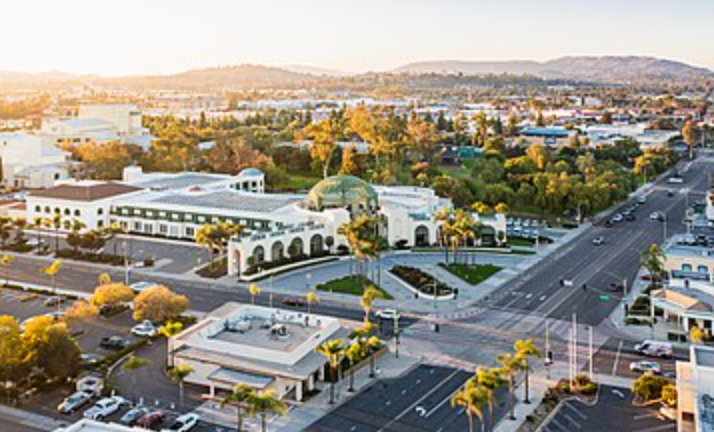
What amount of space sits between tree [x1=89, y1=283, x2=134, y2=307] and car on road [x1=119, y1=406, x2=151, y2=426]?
15558 millimetres

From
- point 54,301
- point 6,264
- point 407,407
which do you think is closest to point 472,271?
point 407,407

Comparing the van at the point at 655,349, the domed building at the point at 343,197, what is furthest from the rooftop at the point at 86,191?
the van at the point at 655,349

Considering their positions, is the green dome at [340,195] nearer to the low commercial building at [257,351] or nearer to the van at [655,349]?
the low commercial building at [257,351]

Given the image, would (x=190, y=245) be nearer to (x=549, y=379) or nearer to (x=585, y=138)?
(x=549, y=379)

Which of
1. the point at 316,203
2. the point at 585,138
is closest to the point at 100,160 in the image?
the point at 316,203

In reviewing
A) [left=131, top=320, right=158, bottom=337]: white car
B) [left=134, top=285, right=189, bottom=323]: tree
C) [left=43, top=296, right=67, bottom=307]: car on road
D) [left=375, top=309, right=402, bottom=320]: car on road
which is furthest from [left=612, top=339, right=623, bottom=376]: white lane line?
[left=43, top=296, right=67, bottom=307]: car on road

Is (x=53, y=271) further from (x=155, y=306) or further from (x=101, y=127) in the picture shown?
(x=101, y=127)

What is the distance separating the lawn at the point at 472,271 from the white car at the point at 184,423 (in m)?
31.5

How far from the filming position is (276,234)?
6694 centimetres

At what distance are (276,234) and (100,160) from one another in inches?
2165

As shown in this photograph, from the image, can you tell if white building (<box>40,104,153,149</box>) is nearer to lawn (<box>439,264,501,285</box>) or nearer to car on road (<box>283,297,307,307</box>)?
lawn (<box>439,264,501,285</box>)

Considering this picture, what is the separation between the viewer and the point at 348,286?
5941 cm

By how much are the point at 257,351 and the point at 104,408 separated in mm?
8442

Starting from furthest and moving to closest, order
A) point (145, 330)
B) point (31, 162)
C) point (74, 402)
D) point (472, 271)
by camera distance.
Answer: point (31, 162)
point (472, 271)
point (145, 330)
point (74, 402)
